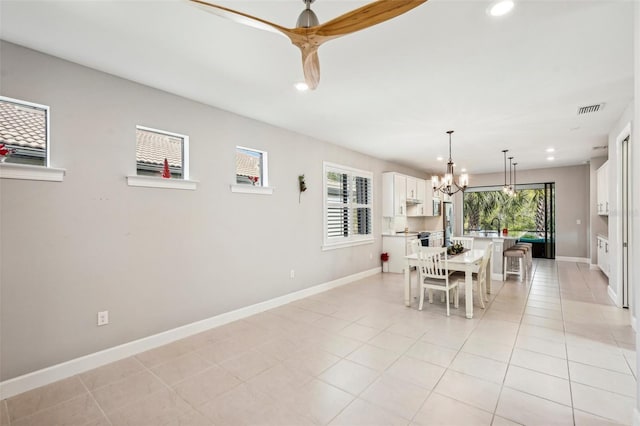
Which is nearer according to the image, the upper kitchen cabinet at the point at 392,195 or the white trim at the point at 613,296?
the white trim at the point at 613,296

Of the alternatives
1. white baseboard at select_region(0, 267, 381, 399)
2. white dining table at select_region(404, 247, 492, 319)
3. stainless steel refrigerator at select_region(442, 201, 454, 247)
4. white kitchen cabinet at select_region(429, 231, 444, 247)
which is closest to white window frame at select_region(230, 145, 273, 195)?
white baseboard at select_region(0, 267, 381, 399)

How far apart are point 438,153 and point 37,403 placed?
680 centimetres

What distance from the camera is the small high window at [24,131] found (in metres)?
2.35

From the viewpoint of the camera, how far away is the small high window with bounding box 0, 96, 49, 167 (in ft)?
7.70

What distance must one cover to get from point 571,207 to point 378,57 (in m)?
8.66

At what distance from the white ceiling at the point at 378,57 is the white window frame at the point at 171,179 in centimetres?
46

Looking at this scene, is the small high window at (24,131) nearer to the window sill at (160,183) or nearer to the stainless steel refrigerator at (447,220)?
the window sill at (160,183)

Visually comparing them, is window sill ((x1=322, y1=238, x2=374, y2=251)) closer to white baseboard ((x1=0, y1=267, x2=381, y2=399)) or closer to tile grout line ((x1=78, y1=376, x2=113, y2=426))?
white baseboard ((x1=0, y1=267, x2=381, y2=399))

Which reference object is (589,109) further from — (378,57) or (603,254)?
(603,254)

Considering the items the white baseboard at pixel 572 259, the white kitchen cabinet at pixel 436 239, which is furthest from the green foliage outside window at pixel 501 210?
the white kitchen cabinet at pixel 436 239

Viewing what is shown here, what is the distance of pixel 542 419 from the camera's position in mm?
1934

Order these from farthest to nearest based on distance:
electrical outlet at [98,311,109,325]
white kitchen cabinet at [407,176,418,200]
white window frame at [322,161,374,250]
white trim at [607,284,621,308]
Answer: white kitchen cabinet at [407,176,418,200] → white window frame at [322,161,374,250] → white trim at [607,284,621,308] → electrical outlet at [98,311,109,325]

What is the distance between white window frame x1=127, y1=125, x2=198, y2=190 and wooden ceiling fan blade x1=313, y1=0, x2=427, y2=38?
239 cm

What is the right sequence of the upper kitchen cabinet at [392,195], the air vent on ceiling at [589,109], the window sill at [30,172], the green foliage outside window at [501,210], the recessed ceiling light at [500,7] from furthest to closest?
the green foliage outside window at [501,210] → the upper kitchen cabinet at [392,195] → the air vent on ceiling at [589,109] → the window sill at [30,172] → the recessed ceiling light at [500,7]
